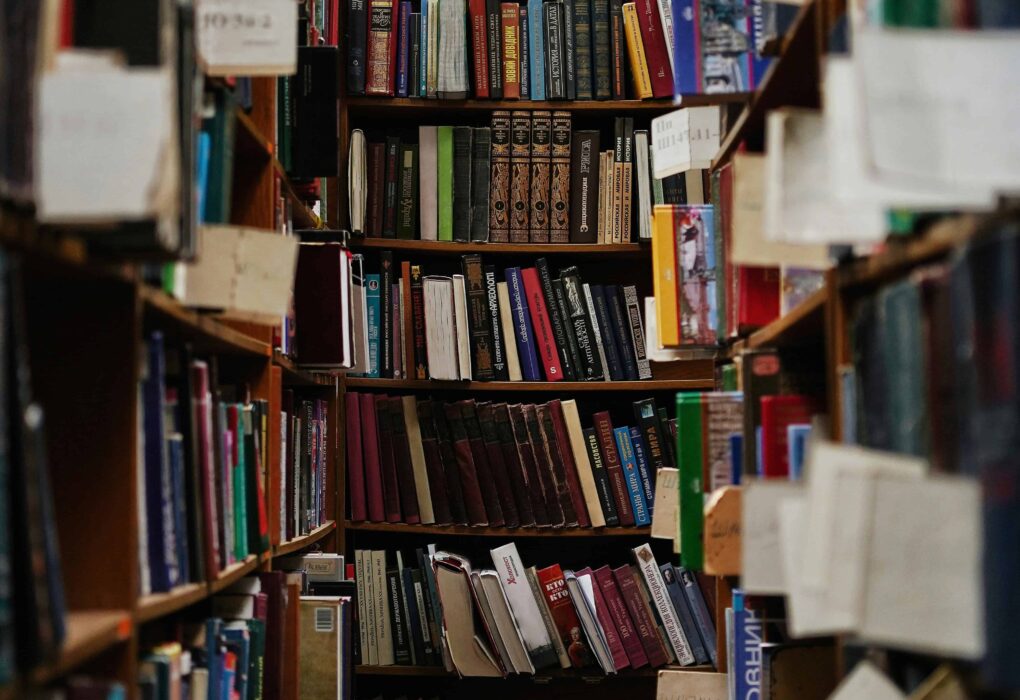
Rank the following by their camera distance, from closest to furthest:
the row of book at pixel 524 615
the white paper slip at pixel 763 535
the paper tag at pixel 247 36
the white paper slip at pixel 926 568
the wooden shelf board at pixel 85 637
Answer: the white paper slip at pixel 926 568
the wooden shelf board at pixel 85 637
the white paper slip at pixel 763 535
the paper tag at pixel 247 36
the row of book at pixel 524 615

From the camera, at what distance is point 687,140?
217cm

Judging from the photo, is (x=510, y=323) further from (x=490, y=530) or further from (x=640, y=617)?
(x=640, y=617)

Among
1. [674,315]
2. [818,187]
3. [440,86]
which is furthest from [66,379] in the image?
[440,86]

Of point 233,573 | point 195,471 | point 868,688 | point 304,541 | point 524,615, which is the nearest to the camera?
point 868,688

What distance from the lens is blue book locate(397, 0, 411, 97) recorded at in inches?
120

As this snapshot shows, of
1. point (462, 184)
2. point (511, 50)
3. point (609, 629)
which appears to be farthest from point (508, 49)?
point (609, 629)

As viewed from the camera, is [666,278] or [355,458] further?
[355,458]

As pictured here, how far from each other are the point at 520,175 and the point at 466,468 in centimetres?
82

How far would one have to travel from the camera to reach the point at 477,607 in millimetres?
2859

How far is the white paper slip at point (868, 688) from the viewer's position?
3.52 ft

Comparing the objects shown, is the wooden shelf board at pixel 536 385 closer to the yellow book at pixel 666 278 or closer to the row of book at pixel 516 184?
the row of book at pixel 516 184

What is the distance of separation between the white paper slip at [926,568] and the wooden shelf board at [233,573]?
1012 mm

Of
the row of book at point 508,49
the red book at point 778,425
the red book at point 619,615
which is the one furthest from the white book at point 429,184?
the red book at point 778,425

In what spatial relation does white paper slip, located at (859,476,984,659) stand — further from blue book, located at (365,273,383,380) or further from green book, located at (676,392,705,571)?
blue book, located at (365,273,383,380)
